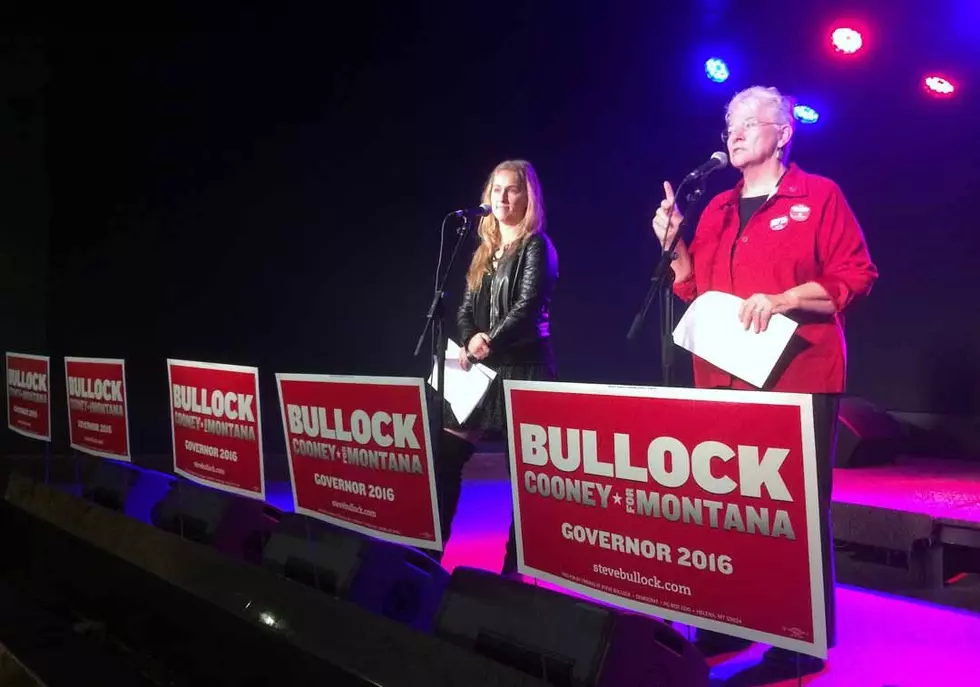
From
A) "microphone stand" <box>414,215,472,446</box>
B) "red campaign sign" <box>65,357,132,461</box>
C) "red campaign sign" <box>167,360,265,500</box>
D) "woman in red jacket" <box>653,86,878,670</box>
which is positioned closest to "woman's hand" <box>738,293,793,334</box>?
"woman in red jacket" <box>653,86,878,670</box>

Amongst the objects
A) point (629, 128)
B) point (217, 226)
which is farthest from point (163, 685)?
point (629, 128)

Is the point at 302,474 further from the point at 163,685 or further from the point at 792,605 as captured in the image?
the point at 792,605

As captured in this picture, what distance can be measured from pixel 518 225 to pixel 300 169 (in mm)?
3103

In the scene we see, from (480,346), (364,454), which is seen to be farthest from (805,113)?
(364,454)

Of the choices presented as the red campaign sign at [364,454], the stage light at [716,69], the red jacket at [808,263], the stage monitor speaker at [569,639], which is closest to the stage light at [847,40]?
the stage light at [716,69]

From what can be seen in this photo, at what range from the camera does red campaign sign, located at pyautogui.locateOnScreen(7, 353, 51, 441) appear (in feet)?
12.3

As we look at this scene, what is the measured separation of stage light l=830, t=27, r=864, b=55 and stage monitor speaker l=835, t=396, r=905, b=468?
2.00 meters

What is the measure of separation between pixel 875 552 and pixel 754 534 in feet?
7.51

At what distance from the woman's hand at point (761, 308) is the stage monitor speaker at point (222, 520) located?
1608mm

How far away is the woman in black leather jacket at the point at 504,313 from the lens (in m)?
2.58

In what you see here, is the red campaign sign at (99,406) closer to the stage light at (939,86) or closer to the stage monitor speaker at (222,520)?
the stage monitor speaker at (222,520)

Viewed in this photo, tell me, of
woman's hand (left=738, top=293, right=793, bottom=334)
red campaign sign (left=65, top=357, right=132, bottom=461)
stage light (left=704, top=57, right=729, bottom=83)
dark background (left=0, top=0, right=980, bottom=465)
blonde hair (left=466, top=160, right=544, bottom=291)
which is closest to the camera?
woman's hand (left=738, top=293, right=793, bottom=334)

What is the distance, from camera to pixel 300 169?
17.7 ft

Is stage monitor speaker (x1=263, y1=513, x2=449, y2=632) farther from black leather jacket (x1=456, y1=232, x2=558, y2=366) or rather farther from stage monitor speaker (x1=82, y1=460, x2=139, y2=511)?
stage monitor speaker (x1=82, y1=460, x2=139, y2=511)
